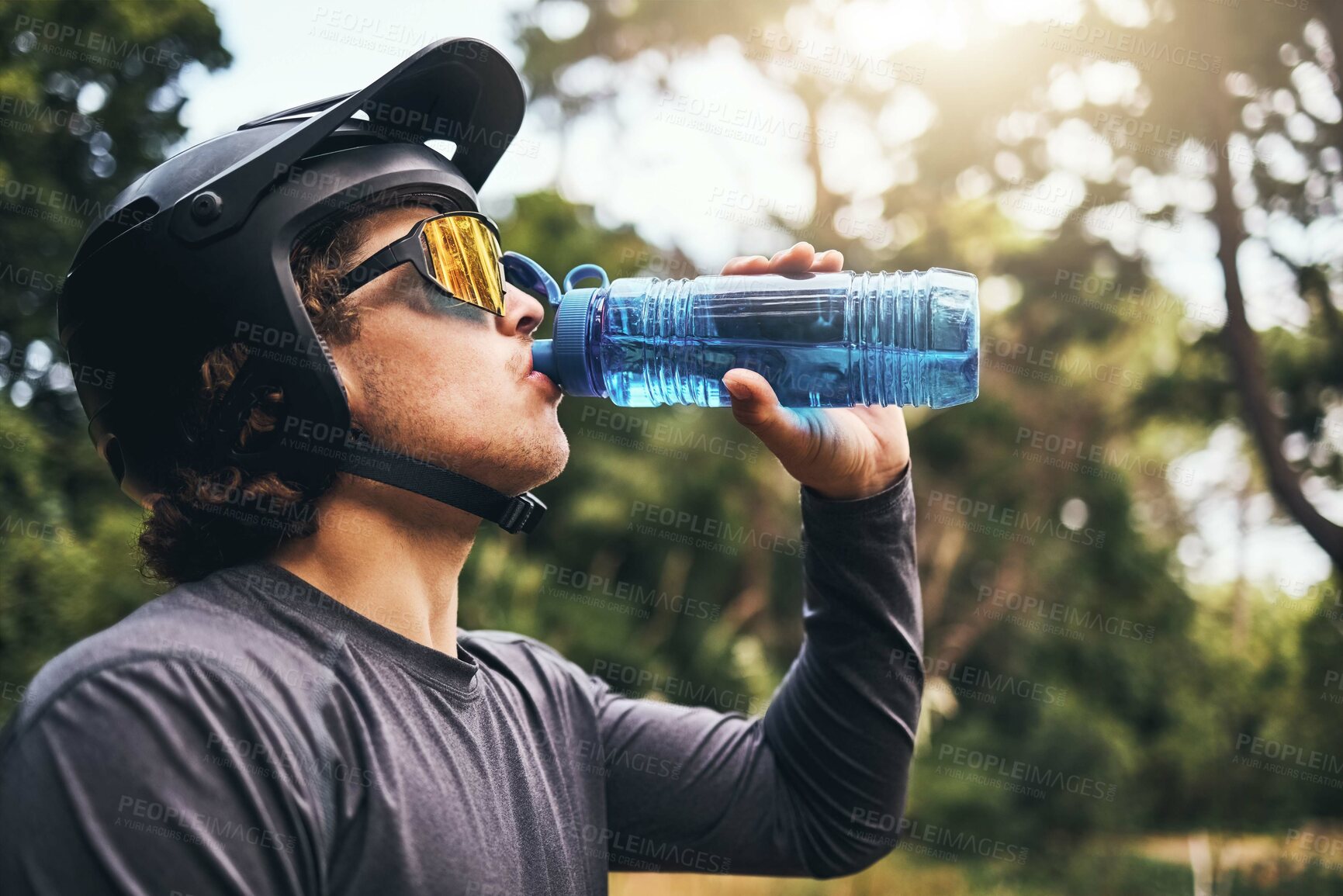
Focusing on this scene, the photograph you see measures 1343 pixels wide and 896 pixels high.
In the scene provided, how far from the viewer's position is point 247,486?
1943 mm

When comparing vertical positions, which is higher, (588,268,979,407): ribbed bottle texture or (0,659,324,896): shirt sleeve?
(588,268,979,407): ribbed bottle texture

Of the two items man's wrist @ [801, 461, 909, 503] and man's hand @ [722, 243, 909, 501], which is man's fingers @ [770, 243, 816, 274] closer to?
man's hand @ [722, 243, 909, 501]

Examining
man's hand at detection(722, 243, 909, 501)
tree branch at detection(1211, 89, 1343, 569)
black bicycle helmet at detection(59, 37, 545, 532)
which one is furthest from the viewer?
tree branch at detection(1211, 89, 1343, 569)

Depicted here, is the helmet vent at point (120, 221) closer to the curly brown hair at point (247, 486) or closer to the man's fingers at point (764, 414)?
the curly brown hair at point (247, 486)

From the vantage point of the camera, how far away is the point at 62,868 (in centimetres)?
126

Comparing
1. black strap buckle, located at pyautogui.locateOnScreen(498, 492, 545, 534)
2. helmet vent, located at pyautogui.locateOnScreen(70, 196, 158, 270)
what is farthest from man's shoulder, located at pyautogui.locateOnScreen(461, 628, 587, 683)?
helmet vent, located at pyautogui.locateOnScreen(70, 196, 158, 270)

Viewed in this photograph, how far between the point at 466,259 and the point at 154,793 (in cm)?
117

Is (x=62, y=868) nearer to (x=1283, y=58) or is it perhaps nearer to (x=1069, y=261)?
(x=1283, y=58)

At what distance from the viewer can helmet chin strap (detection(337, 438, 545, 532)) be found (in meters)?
1.92

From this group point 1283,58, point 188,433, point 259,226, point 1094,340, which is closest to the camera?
point 259,226

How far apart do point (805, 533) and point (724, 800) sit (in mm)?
658

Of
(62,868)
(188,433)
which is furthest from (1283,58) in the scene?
(62,868)

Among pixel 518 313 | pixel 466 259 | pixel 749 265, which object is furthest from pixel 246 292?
pixel 749 265

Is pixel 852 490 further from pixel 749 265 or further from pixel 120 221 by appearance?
pixel 120 221
